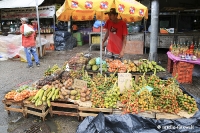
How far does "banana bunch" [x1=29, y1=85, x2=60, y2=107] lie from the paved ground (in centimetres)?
50

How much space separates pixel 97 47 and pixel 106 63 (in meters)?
7.71

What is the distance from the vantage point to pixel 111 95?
4.04m

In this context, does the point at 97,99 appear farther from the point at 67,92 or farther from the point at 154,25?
the point at 154,25

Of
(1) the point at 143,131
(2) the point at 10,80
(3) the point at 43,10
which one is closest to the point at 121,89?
(1) the point at 143,131

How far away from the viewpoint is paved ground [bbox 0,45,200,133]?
4.14 meters

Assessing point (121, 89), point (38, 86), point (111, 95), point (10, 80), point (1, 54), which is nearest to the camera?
point (111, 95)

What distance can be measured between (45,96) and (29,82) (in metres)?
2.89

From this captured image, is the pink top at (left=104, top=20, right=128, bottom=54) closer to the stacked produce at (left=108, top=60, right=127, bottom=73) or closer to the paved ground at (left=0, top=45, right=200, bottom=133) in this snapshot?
the stacked produce at (left=108, top=60, right=127, bottom=73)

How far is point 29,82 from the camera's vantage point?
6812 mm

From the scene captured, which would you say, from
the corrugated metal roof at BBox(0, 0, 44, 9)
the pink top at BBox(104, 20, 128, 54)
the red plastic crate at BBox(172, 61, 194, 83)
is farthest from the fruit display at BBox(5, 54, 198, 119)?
the corrugated metal roof at BBox(0, 0, 44, 9)

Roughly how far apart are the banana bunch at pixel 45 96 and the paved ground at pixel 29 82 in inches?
19.8

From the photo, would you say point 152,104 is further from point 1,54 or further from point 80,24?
point 80,24

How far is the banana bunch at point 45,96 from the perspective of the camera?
4.17m

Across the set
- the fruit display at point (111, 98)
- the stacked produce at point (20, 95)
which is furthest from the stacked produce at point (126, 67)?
the stacked produce at point (20, 95)
